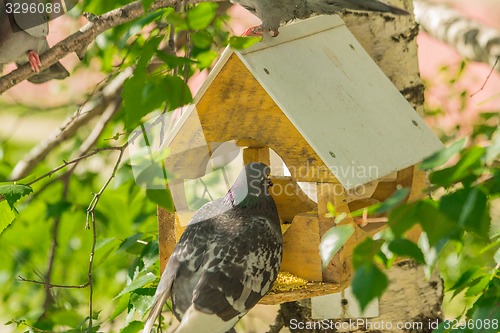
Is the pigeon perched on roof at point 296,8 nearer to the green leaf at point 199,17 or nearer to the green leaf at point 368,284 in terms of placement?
the green leaf at point 199,17

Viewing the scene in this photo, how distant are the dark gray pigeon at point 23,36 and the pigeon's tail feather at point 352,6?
4.74 ft

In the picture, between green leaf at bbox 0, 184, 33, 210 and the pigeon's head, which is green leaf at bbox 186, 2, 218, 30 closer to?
the pigeon's head

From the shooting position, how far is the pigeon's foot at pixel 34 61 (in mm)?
2660

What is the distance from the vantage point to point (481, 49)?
12.7 feet

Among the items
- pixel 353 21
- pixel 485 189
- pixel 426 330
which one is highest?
pixel 485 189

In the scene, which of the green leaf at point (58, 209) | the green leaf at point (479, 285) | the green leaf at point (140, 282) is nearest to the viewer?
the green leaf at point (479, 285)

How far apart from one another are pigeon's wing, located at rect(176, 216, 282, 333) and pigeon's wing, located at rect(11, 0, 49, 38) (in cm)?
184

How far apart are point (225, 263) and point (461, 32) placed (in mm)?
2467

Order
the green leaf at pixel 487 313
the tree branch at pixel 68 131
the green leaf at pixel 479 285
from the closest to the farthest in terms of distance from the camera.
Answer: the green leaf at pixel 487 313
the green leaf at pixel 479 285
the tree branch at pixel 68 131

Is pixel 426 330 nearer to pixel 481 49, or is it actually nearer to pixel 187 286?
pixel 187 286

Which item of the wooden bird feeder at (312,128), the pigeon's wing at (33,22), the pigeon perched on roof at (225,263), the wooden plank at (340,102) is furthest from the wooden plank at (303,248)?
the pigeon's wing at (33,22)

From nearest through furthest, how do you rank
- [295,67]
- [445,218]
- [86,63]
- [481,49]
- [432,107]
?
[445,218], [295,67], [481,49], [86,63], [432,107]

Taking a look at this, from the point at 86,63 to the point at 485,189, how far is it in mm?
3158

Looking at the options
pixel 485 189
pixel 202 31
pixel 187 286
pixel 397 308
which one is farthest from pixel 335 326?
pixel 485 189
